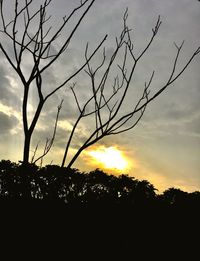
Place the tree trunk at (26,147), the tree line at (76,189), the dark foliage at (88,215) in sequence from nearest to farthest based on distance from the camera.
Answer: the dark foliage at (88,215), the tree line at (76,189), the tree trunk at (26,147)

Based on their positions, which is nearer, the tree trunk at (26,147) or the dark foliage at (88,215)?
the dark foliage at (88,215)

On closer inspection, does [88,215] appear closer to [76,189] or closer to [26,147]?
[76,189]

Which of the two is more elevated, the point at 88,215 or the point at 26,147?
the point at 26,147

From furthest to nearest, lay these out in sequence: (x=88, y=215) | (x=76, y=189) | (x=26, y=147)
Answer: (x=26, y=147) → (x=76, y=189) → (x=88, y=215)

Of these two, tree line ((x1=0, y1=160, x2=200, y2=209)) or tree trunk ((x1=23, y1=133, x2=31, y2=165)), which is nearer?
tree line ((x1=0, y1=160, x2=200, y2=209))

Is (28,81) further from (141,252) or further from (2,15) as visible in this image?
(141,252)

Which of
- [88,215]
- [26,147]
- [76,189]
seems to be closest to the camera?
[88,215]

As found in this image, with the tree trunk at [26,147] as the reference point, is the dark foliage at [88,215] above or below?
below

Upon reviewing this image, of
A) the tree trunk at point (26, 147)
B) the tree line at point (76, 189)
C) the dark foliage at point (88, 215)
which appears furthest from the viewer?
the tree trunk at point (26, 147)

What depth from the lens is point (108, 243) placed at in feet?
19.0

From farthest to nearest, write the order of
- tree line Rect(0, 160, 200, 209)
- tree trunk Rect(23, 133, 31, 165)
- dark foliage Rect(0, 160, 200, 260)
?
1. tree trunk Rect(23, 133, 31, 165)
2. tree line Rect(0, 160, 200, 209)
3. dark foliage Rect(0, 160, 200, 260)

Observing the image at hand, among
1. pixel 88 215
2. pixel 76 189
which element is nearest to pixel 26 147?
pixel 76 189

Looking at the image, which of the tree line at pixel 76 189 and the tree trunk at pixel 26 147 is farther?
the tree trunk at pixel 26 147

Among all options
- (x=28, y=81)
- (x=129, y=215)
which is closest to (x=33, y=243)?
(x=129, y=215)
